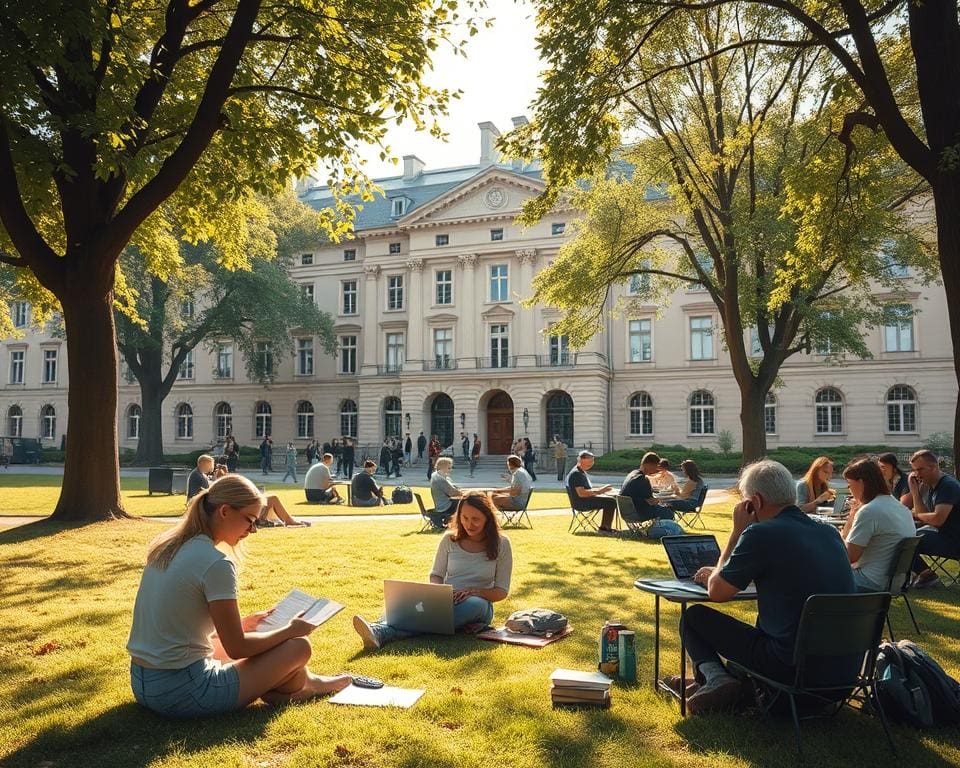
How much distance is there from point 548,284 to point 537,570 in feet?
43.0

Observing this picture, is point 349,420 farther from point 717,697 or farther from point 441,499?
point 717,697

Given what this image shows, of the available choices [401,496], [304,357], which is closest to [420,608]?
[401,496]

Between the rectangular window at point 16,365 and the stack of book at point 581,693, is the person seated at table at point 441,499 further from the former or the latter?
the rectangular window at point 16,365

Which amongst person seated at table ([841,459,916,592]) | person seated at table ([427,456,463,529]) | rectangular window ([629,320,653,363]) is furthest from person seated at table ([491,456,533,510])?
rectangular window ([629,320,653,363])

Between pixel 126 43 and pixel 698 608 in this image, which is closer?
pixel 698 608

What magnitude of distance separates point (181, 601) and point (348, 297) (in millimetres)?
45359

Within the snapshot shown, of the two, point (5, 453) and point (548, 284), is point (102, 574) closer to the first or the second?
point (548, 284)

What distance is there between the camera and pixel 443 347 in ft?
146

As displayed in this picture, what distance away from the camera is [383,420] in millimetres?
45125

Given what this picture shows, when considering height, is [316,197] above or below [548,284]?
above

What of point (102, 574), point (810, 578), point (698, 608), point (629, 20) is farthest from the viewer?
point (629, 20)

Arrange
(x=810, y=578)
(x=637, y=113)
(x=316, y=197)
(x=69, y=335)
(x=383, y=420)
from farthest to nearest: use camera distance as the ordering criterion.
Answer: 1. (x=316, y=197)
2. (x=383, y=420)
3. (x=637, y=113)
4. (x=69, y=335)
5. (x=810, y=578)

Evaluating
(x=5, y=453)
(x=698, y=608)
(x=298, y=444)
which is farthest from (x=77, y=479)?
(x=298, y=444)

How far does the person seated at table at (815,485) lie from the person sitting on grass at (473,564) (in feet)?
19.0
